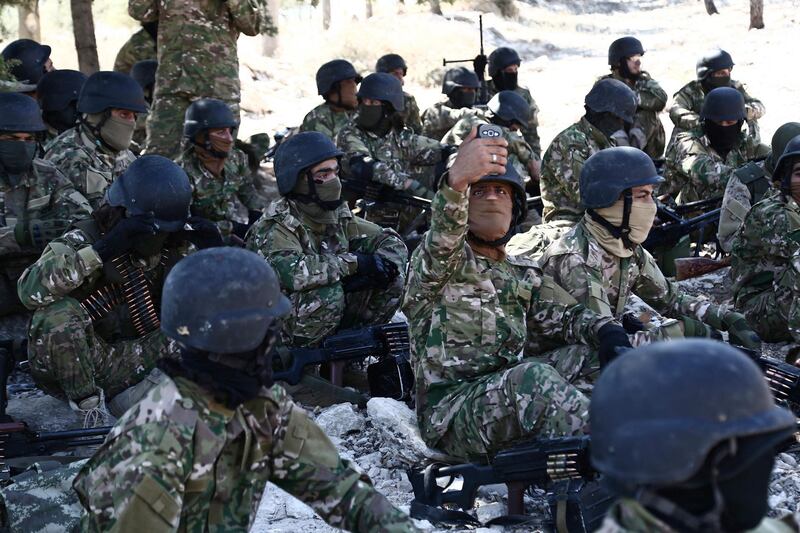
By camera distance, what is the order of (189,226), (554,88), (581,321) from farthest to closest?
Result: (554,88), (189,226), (581,321)

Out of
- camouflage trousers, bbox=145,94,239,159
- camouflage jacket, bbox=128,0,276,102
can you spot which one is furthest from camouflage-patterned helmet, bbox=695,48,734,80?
camouflage trousers, bbox=145,94,239,159

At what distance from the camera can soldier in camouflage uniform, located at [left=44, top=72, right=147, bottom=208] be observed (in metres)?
8.01

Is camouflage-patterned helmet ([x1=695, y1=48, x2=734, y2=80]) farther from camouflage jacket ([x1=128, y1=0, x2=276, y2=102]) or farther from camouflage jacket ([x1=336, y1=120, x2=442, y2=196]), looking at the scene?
camouflage jacket ([x1=128, y1=0, x2=276, y2=102])

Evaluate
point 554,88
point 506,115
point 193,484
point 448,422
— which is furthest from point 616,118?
point 554,88

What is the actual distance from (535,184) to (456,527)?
678 centimetres

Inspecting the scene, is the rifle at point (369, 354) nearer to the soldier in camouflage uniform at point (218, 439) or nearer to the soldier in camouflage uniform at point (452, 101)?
the soldier in camouflage uniform at point (218, 439)

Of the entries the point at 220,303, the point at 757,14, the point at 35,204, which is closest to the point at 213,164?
the point at 35,204

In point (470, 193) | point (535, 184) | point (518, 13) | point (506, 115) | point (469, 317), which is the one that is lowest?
point (518, 13)

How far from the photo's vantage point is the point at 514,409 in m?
4.79

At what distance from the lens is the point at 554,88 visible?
2225cm

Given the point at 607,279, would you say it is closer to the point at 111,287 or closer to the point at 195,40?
the point at 111,287

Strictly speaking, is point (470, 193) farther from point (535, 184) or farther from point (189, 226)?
point (535, 184)

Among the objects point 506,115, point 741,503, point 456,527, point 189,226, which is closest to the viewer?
point 741,503

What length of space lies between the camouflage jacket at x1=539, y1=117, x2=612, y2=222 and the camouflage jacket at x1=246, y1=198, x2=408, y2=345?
2.60 metres
